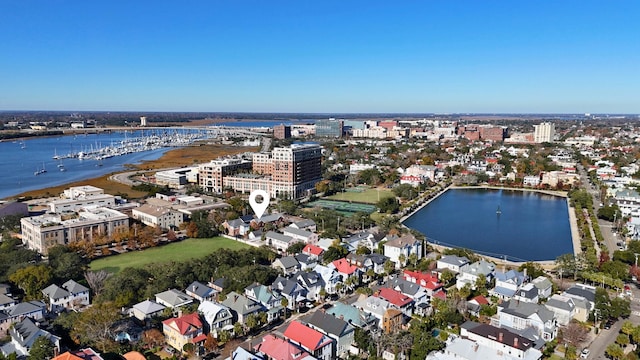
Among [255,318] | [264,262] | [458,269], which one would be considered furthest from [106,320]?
[458,269]

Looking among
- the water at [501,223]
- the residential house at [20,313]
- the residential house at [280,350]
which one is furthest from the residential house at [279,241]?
the residential house at [20,313]

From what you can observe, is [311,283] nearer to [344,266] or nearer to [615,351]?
[344,266]

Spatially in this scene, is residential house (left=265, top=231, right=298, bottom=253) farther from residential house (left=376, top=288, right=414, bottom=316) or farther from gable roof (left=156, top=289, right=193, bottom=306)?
residential house (left=376, top=288, right=414, bottom=316)

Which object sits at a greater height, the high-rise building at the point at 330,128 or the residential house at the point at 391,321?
the high-rise building at the point at 330,128

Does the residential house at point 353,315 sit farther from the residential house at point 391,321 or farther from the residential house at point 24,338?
the residential house at point 24,338

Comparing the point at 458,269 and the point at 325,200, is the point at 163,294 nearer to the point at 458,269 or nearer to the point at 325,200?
the point at 458,269
